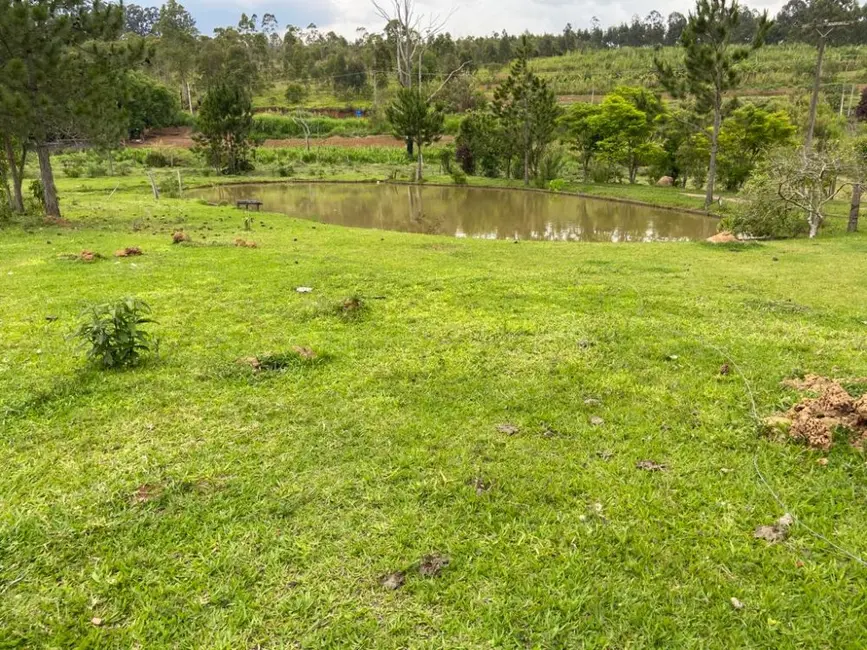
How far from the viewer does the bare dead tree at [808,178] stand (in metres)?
13.1

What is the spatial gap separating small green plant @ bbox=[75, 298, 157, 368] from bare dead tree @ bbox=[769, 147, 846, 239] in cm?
1434

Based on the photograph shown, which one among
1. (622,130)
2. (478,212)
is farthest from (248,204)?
(622,130)

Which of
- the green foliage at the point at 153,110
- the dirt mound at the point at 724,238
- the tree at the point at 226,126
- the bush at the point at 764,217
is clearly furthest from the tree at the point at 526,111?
the green foliage at the point at 153,110

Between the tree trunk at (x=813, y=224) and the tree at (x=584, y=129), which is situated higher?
the tree at (x=584, y=129)

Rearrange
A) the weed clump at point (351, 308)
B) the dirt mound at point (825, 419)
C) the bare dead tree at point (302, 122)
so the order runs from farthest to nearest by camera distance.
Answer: the bare dead tree at point (302, 122), the weed clump at point (351, 308), the dirt mound at point (825, 419)

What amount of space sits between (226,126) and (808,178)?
101ft

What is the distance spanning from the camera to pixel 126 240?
11.8 metres

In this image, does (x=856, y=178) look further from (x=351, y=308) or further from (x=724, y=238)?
(x=351, y=308)

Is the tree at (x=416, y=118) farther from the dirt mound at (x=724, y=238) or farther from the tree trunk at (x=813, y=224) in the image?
the tree trunk at (x=813, y=224)

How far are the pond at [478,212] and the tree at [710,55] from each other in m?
3.72

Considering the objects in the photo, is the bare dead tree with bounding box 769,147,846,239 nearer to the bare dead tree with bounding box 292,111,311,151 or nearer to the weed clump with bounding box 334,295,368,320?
the weed clump with bounding box 334,295,368,320

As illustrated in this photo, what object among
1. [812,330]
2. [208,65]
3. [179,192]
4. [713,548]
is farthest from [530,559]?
[208,65]

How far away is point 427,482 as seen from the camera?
125 inches

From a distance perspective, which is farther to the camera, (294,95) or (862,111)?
(294,95)
